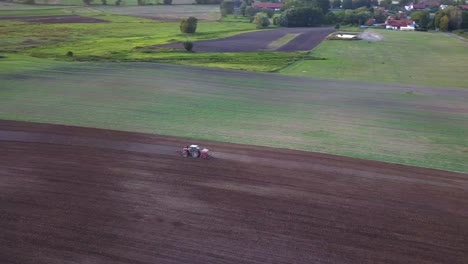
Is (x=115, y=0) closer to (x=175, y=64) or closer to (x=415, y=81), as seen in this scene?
(x=175, y=64)

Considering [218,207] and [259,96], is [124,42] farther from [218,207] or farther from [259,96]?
[218,207]

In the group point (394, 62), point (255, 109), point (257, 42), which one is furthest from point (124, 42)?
point (255, 109)

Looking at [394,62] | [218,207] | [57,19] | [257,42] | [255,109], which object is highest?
[57,19]

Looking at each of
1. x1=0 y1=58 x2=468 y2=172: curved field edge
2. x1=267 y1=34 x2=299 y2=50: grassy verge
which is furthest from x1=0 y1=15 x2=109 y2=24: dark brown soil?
Answer: x1=0 y1=58 x2=468 y2=172: curved field edge

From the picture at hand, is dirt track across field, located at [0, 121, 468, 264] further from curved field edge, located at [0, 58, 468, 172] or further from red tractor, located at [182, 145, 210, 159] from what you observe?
curved field edge, located at [0, 58, 468, 172]

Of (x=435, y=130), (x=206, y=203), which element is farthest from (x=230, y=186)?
(x=435, y=130)

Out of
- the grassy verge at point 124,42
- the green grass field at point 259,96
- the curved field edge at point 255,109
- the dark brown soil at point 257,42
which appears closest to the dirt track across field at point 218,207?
the curved field edge at point 255,109
